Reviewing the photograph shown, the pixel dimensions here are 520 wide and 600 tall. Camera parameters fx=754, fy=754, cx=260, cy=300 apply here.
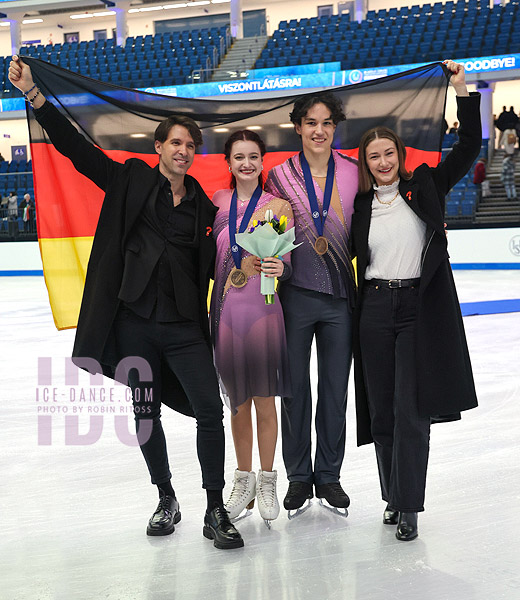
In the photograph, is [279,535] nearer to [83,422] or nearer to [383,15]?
[83,422]

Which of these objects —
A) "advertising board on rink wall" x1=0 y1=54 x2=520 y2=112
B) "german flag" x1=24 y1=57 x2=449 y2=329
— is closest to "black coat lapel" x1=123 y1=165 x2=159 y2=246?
"german flag" x1=24 y1=57 x2=449 y2=329

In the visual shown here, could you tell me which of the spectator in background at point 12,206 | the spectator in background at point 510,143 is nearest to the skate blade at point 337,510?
the spectator in background at point 12,206

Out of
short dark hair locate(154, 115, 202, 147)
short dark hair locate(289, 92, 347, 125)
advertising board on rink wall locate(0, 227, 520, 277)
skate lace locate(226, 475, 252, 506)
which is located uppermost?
short dark hair locate(289, 92, 347, 125)

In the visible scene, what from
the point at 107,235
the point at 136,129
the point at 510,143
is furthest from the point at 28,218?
the point at 107,235

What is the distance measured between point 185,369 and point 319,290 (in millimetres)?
593

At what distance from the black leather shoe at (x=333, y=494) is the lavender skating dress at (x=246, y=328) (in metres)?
0.46

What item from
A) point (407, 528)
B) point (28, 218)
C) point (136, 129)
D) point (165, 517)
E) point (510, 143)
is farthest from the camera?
point (510, 143)

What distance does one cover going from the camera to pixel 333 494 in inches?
117

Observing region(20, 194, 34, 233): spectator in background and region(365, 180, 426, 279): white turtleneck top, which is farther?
region(20, 194, 34, 233): spectator in background

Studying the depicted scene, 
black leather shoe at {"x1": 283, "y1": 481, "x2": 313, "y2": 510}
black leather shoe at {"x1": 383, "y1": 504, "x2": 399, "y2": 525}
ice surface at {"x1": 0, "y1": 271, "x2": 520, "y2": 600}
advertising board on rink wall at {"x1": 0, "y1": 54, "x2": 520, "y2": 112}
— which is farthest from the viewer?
advertising board on rink wall at {"x1": 0, "y1": 54, "x2": 520, "y2": 112}

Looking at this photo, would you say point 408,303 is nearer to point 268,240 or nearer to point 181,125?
point 268,240

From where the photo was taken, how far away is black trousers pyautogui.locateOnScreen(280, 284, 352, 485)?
2893mm

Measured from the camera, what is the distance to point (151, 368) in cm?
271

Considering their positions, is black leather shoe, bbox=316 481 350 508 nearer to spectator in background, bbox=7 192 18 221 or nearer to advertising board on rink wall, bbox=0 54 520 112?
spectator in background, bbox=7 192 18 221
